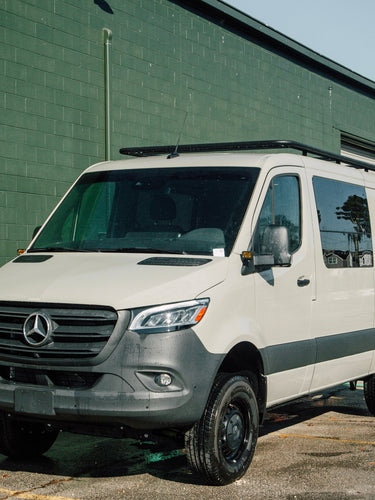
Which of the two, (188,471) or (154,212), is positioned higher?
(154,212)

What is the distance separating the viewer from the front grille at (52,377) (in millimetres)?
5328

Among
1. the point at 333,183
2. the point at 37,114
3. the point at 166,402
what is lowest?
the point at 166,402

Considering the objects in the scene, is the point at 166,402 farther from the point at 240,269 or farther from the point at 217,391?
the point at 240,269

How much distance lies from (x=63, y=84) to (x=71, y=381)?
340 inches

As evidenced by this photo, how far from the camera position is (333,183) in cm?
766

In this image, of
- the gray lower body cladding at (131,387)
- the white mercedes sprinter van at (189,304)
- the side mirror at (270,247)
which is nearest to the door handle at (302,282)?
the white mercedes sprinter van at (189,304)

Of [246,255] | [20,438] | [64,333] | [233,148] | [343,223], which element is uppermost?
[233,148]

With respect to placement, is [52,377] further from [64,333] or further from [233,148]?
[233,148]

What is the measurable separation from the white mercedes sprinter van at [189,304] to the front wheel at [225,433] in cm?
1

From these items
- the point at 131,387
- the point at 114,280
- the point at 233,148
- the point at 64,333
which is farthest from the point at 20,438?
the point at 233,148

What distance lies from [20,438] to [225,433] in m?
1.77

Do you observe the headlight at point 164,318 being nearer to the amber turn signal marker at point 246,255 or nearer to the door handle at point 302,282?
the amber turn signal marker at point 246,255

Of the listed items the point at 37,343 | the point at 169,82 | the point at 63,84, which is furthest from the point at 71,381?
the point at 169,82

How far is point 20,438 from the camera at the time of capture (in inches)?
255
